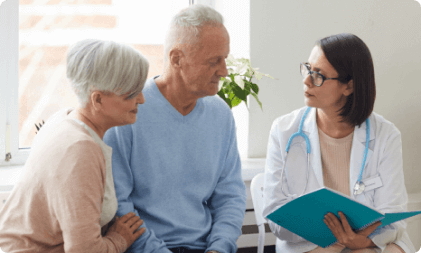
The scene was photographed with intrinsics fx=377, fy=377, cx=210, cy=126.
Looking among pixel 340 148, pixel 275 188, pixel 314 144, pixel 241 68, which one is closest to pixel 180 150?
pixel 275 188

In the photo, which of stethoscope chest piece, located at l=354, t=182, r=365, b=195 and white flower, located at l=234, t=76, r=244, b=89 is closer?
stethoscope chest piece, located at l=354, t=182, r=365, b=195

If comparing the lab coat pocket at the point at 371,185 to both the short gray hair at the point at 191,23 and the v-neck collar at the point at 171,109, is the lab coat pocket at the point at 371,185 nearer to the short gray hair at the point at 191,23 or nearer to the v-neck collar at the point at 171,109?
the v-neck collar at the point at 171,109

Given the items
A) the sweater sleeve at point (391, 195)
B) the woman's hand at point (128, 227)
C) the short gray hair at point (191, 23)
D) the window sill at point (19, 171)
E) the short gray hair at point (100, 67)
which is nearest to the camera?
the short gray hair at point (100, 67)

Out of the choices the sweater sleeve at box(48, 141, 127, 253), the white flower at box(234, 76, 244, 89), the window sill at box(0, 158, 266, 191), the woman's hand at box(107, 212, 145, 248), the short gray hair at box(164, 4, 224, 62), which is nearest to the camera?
the sweater sleeve at box(48, 141, 127, 253)

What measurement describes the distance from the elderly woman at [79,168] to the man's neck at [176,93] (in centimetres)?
25

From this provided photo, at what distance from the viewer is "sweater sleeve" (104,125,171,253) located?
1234mm

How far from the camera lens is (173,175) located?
1329 millimetres

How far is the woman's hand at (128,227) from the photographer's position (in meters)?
1.15

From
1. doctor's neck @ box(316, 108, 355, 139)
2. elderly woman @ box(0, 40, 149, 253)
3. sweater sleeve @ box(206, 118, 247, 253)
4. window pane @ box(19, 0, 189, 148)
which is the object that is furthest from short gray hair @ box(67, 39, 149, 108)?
window pane @ box(19, 0, 189, 148)

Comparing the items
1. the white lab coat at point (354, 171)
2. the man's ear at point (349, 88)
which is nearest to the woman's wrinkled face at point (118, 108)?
the white lab coat at point (354, 171)

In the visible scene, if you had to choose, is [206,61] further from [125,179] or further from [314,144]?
[314,144]

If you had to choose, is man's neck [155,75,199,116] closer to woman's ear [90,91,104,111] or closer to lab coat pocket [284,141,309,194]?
woman's ear [90,91,104,111]

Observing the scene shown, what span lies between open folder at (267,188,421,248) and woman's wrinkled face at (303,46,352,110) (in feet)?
1.55

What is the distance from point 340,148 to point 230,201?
20.3 inches
